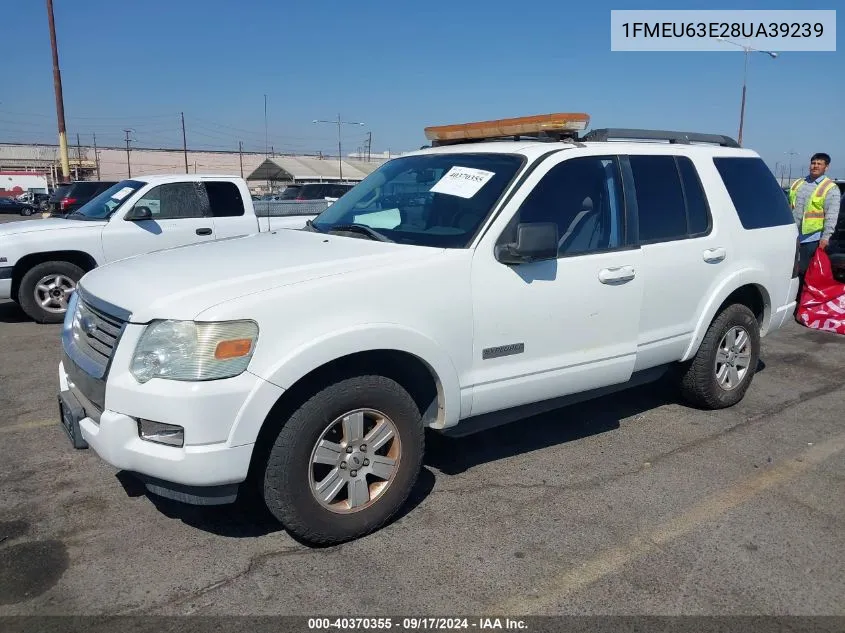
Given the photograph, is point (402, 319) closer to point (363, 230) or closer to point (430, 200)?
point (363, 230)

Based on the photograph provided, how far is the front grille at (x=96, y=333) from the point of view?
3.11m

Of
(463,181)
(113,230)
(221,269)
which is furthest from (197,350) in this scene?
(113,230)

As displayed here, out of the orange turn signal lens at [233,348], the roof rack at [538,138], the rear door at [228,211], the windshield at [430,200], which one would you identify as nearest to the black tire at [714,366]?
the roof rack at [538,138]

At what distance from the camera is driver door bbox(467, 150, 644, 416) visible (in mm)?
3645

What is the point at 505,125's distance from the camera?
452 cm

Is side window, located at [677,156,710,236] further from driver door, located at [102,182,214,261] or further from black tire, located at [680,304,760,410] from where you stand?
driver door, located at [102,182,214,261]

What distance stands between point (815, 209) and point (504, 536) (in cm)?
691

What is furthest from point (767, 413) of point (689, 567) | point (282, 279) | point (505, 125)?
point (282, 279)

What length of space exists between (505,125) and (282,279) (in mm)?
2096

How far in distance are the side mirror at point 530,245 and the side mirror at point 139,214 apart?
6.01m

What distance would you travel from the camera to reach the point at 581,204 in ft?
13.6

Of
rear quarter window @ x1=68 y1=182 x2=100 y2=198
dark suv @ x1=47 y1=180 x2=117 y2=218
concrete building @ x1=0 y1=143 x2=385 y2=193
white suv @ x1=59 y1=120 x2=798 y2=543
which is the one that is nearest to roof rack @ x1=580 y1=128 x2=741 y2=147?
white suv @ x1=59 y1=120 x2=798 y2=543

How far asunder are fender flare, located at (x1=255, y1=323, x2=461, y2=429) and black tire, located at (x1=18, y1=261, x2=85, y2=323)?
6.26 metres

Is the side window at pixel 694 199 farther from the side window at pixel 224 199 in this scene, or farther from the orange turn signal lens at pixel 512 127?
the side window at pixel 224 199
